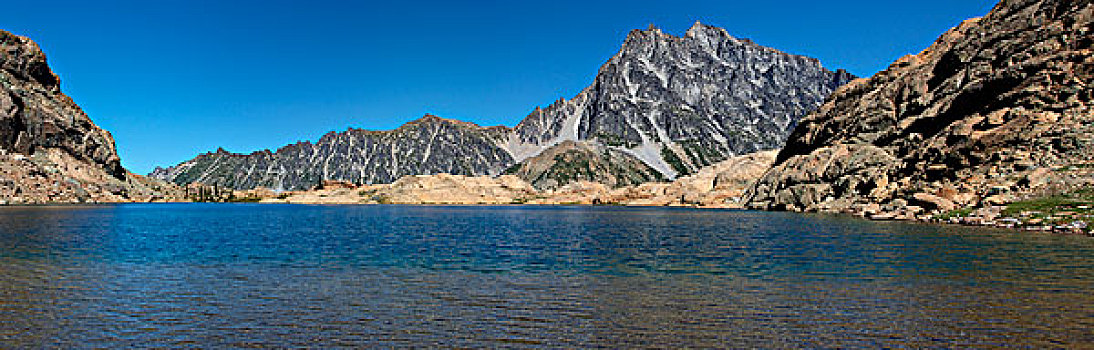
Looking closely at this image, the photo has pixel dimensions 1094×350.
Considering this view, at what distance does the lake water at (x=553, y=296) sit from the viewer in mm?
19297

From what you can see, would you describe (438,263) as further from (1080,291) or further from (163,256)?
(1080,291)

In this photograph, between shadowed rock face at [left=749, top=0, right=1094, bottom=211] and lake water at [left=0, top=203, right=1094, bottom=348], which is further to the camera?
shadowed rock face at [left=749, top=0, right=1094, bottom=211]

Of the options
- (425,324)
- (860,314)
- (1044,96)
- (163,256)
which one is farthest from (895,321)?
(1044,96)

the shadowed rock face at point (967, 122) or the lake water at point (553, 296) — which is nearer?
the lake water at point (553, 296)

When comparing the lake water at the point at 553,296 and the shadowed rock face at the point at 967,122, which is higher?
the shadowed rock face at the point at 967,122

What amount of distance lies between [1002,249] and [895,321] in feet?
106

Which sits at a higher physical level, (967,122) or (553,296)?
(967,122)

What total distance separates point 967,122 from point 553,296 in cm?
11012

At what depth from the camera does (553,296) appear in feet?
88.2

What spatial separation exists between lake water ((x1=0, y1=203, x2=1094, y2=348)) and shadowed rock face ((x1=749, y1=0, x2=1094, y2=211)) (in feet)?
147

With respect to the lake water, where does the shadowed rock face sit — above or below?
above

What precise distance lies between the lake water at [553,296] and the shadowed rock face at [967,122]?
44912mm

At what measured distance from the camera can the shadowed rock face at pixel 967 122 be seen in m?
84.9

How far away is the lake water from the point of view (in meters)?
19.3
